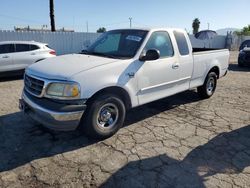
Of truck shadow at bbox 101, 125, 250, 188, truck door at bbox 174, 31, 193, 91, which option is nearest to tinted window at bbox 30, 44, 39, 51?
truck door at bbox 174, 31, 193, 91

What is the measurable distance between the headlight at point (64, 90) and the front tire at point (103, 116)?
37cm

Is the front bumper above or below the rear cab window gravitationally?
below

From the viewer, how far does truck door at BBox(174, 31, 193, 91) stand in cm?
539

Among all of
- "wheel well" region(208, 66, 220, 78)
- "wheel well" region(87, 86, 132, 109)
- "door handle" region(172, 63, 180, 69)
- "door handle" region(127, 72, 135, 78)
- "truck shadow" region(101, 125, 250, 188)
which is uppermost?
"door handle" region(172, 63, 180, 69)

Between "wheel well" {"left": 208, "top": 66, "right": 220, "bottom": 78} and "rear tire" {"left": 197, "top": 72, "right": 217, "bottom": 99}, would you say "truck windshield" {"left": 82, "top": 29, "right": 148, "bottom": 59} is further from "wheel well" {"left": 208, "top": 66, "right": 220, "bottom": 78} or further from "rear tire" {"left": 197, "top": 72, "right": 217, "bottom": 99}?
"wheel well" {"left": 208, "top": 66, "right": 220, "bottom": 78}

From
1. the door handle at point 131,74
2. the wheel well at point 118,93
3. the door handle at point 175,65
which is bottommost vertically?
the wheel well at point 118,93

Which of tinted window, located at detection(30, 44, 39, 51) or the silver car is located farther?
tinted window, located at detection(30, 44, 39, 51)

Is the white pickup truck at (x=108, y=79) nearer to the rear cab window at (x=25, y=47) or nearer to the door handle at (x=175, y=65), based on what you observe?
the door handle at (x=175, y=65)

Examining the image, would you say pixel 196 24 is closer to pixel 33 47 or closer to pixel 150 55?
pixel 33 47

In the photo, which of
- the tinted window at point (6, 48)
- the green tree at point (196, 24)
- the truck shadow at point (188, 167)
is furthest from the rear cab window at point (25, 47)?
the green tree at point (196, 24)

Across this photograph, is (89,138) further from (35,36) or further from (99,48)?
(35,36)

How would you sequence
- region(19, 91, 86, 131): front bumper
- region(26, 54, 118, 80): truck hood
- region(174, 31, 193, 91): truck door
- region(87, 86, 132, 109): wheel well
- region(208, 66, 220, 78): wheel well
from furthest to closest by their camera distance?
1. region(208, 66, 220, 78): wheel well
2. region(174, 31, 193, 91): truck door
3. region(87, 86, 132, 109): wheel well
4. region(26, 54, 118, 80): truck hood
5. region(19, 91, 86, 131): front bumper

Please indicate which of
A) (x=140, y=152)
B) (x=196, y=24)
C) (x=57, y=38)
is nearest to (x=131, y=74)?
(x=140, y=152)

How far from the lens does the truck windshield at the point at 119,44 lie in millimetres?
4637
